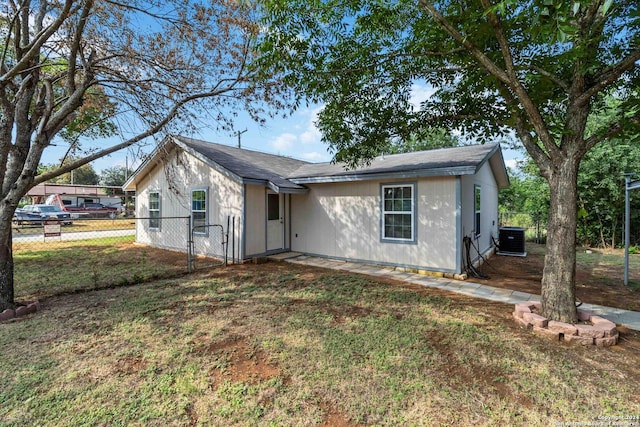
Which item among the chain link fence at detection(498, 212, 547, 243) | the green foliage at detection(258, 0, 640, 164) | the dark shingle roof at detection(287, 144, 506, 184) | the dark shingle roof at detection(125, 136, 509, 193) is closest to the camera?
the green foliage at detection(258, 0, 640, 164)

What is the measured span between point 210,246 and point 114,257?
2.87 m

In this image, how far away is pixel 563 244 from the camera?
3.84 metres

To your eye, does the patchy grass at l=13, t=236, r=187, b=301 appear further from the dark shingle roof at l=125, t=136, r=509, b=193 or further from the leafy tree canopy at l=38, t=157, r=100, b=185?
the leafy tree canopy at l=38, t=157, r=100, b=185

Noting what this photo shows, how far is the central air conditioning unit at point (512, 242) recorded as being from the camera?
9.86 m

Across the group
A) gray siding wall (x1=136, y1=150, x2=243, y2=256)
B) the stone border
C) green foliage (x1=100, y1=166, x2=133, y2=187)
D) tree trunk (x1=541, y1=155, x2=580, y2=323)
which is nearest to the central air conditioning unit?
tree trunk (x1=541, y1=155, x2=580, y2=323)

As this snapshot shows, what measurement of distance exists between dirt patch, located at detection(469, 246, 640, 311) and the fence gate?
649cm

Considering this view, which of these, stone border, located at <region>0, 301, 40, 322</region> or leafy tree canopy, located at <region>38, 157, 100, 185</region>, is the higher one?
leafy tree canopy, located at <region>38, 157, 100, 185</region>

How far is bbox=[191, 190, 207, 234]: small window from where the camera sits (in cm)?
923

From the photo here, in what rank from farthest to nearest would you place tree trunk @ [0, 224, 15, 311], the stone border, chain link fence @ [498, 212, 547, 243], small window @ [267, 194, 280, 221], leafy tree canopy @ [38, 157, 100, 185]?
leafy tree canopy @ [38, 157, 100, 185]
chain link fence @ [498, 212, 547, 243]
small window @ [267, 194, 280, 221]
tree trunk @ [0, 224, 15, 311]
the stone border

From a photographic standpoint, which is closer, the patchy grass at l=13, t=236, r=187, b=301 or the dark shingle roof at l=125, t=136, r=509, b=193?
the patchy grass at l=13, t=236, r=187, b=301

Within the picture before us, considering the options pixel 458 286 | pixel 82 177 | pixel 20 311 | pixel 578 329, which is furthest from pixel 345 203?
pixel 82 177

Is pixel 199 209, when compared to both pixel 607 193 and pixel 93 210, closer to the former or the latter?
pixel 607 193

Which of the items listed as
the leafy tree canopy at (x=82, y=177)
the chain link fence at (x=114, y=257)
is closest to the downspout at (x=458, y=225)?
the chain link fence at (x=114, y=257)

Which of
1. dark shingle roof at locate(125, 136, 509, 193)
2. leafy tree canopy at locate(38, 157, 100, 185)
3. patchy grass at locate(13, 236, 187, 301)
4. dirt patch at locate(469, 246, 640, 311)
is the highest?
leafy tree canopy at locate(38, 157, 100, 185)
